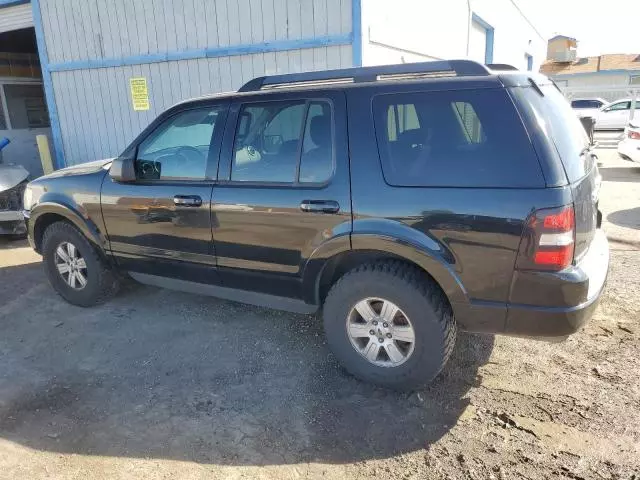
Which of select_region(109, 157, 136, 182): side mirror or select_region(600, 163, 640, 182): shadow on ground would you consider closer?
select_region(109, 157, 136, 182): side mirror

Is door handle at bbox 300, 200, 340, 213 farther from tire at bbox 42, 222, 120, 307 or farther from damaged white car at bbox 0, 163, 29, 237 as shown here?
damaged white car at bbox 0, 163, 29, 237

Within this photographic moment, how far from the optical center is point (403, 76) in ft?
10.1

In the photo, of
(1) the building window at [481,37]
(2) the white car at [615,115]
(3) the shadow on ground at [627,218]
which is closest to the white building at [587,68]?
(2) the white car at [615,115]

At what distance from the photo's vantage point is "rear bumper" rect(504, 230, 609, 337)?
2622 mm

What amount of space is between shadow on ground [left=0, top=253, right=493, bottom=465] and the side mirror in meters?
1.25

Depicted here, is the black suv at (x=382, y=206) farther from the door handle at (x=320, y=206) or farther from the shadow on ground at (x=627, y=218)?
the shadow on ground at (x=627, y=218)

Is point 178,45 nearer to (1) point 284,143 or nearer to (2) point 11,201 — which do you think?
(2) point 11,201

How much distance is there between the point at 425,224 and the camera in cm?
281

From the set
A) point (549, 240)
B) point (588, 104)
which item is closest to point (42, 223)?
point (549, 240)

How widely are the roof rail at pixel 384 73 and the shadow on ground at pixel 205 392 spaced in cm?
188

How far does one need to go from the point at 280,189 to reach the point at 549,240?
1.64m

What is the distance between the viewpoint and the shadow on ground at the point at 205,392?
2.77 meters

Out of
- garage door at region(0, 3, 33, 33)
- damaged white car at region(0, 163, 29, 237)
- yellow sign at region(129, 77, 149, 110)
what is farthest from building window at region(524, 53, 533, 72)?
damaged white car at region(0, 163, 29, 237)

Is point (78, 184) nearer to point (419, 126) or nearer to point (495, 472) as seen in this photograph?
point (419, 126)
